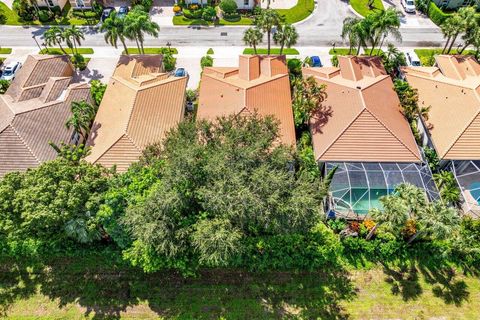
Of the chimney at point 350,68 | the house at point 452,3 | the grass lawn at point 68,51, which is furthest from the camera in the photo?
the house at point 452,3

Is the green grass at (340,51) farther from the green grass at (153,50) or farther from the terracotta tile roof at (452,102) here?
the green grass at (153,50)

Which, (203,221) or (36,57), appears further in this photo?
(36,57)

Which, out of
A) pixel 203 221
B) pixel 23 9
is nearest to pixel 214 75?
pixel 203 221

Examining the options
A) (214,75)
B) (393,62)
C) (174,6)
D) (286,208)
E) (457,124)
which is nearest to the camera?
(286,208)

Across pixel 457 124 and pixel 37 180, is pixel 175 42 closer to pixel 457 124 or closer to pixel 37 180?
pixel 37 180

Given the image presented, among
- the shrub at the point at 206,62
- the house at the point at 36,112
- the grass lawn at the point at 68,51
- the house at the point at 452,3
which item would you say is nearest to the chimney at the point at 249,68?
the shrub at the point at 206,62

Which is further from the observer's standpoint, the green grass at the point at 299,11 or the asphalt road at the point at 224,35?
the green grass at the point at 299,11

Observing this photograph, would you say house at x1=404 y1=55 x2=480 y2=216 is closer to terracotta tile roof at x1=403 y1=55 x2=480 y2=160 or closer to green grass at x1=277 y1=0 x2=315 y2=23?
terracotta tile roof at x1=403 y1=55 x2=480 y2=160
